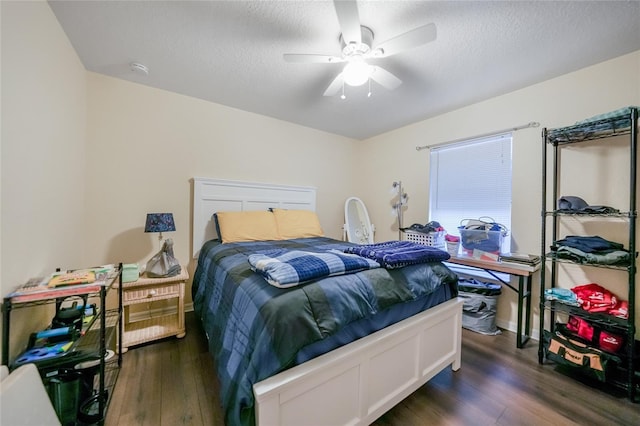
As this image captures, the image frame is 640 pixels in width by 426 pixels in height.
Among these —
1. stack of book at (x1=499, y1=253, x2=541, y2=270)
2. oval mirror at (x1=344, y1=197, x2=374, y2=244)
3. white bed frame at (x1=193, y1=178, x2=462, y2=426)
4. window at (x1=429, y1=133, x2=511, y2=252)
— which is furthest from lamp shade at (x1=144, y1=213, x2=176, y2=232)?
stack of book at (x1=499, y1=253, x2=541, y2=270)

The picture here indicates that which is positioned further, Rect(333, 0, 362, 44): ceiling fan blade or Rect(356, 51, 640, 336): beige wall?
Rect(356, 51, 640, 336): beige wall

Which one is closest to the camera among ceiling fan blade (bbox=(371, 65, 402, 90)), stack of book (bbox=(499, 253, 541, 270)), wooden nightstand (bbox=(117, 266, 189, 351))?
ceiling fan blade (bbox=(371, 65, 402, 90))

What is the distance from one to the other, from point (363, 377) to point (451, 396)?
2.46 feet

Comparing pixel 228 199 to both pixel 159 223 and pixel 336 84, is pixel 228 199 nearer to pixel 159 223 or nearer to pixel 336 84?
pixel 159 223

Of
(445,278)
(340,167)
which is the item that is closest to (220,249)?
(445,278)

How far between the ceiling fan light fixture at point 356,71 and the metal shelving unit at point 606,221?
5.05ft

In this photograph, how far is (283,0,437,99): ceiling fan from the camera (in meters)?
1.29

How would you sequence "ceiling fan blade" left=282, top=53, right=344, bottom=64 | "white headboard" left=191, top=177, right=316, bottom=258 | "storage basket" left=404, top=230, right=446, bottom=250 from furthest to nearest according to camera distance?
"storage basket" left=404, top=230, right=446, bottom=250 < "white headboard" left=191, top=177, right=316, bottom=258 < "ceiling fan blade" left=282, top=53, right=344, bottom=64

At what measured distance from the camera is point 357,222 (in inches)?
152

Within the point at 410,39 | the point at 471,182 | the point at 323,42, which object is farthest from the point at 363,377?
the point at 471,182

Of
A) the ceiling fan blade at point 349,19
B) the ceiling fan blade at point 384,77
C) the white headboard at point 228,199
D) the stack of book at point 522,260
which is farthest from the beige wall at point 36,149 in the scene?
the stack of book at point 522,260

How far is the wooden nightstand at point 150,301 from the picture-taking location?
1885mm

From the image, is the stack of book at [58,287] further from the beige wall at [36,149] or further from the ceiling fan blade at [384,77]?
the ceiling fan blade at [384,77]

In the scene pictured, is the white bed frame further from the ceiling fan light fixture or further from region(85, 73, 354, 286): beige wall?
region(85, 73, 354, 286): beige wall
